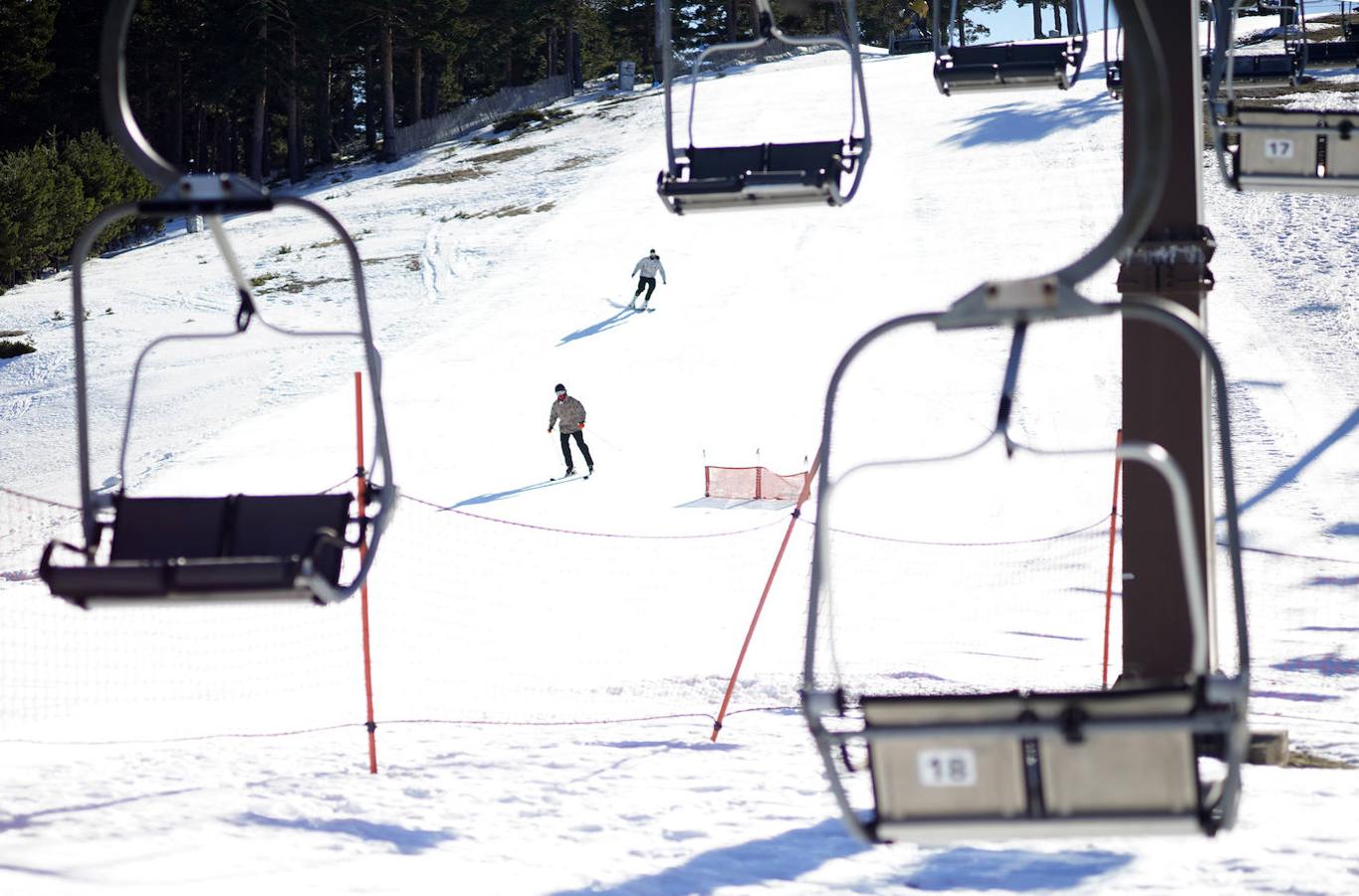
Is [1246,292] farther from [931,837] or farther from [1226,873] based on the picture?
[931,837]

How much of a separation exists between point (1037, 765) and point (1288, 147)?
18.5 feet

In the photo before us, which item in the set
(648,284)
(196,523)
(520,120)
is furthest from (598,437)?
(520,120)

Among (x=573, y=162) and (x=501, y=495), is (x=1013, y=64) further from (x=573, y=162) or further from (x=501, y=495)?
(x=573, y=162)

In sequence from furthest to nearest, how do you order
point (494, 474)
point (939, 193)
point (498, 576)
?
point (939, 193) → point (494, 474) → point (498, 576)

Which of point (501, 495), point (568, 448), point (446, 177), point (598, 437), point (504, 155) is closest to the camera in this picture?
point (501, 495)

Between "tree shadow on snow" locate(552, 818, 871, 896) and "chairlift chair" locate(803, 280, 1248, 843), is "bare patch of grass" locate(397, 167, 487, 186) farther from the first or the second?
"chairlift chair" locate(803, 280, 1248, 843)

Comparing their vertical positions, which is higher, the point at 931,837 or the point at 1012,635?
the point at 931,837

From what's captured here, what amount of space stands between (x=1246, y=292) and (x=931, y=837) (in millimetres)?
21957

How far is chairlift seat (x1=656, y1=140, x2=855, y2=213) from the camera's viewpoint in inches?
315

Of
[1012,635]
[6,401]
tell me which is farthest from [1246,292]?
[6,401]

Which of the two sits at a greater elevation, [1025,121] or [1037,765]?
[1025,121]

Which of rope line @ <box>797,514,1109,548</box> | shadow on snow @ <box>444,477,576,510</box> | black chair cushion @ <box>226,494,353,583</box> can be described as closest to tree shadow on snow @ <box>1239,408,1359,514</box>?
rope line @ <box>797,514,1109,548</box>

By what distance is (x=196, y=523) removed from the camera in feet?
18.8

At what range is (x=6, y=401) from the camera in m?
26.6
